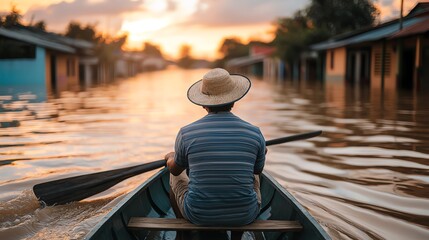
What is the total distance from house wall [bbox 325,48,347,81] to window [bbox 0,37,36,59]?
17522 mm

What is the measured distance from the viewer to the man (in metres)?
3.03

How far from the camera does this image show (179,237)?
347 centimetres

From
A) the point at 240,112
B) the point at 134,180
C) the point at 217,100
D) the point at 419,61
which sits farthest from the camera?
the point at 419,61

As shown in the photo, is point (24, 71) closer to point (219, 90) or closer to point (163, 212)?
point (163, 212)

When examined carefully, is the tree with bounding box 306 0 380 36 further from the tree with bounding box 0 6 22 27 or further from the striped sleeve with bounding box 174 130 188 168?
the striped sleeve with bounding box 174 130 188 168

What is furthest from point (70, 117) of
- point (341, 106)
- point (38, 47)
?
point (38, 47)

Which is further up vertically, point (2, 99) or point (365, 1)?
point (365, 1)

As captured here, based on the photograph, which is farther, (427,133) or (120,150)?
(427,133)

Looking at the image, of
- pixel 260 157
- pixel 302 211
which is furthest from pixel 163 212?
pixel 302 211

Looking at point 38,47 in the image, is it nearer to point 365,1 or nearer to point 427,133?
point 427,133

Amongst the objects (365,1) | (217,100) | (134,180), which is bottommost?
(134,180)

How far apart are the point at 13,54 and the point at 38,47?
4.35 feet

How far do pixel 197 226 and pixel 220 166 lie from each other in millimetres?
433

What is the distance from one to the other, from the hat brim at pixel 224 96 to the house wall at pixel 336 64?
26858 mm
